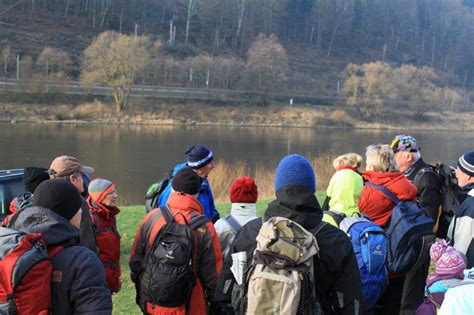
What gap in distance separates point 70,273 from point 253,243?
97 centimetres

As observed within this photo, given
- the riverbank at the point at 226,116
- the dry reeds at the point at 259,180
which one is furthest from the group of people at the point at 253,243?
the riverbank at the point at 226,116

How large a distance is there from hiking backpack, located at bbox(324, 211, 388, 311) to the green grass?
2840mm

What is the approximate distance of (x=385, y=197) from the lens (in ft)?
13.4

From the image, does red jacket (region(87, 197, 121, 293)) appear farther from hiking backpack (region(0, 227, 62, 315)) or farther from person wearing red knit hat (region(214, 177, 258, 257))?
hiking backpack (region(0, 227, 62, 315))

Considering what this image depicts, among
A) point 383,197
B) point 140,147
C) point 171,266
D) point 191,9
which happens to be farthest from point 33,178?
point 191,9

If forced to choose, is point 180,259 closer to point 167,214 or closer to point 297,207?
point 167,214

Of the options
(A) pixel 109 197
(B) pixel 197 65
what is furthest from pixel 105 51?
(A) pixel 109 197

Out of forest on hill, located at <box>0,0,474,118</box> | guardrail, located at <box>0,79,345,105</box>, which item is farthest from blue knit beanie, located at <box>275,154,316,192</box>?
guardrail, located at <box>0,79,345,105</box>

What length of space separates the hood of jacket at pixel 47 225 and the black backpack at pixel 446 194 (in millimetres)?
3359

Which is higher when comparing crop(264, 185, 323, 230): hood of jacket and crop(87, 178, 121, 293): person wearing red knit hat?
crop(264, 185, 323, 230): hood of jacket

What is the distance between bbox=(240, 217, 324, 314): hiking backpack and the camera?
7.73ft

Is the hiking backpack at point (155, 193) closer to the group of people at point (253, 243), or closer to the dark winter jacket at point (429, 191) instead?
the group of people at point (253, 243)

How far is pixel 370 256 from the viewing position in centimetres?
346

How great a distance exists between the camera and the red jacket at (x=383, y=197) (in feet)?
13.3
